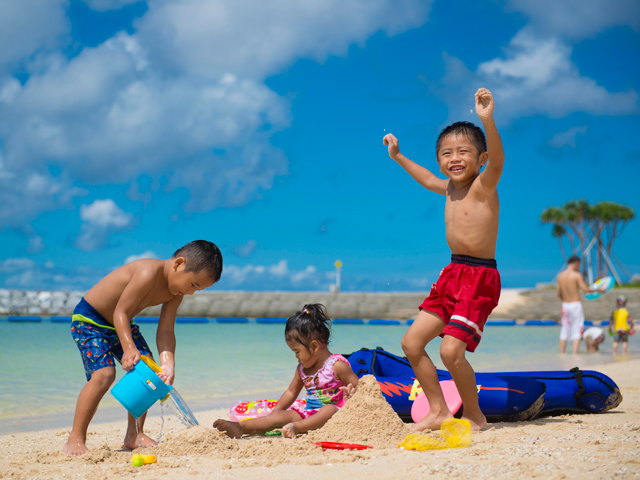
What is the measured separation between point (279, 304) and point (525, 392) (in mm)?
20046

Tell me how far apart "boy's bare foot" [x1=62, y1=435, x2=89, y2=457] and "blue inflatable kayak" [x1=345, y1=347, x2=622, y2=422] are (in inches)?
77.4

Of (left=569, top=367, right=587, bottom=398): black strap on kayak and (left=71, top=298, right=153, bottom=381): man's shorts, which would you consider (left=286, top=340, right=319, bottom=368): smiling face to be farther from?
(left=569, top=367, right=587, bottom=398): black strap on kayak

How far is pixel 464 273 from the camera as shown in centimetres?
354

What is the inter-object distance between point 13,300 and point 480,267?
24.9 m

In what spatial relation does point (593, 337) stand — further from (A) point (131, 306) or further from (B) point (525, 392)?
(A) point (131, 306)

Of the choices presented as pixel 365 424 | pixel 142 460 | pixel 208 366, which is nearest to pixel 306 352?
pixel 365 424

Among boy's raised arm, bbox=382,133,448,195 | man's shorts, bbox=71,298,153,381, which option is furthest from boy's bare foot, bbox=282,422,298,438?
boy's raised arm, bbox=382,133,448,195

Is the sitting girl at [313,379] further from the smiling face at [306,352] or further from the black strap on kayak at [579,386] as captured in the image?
the black strap on kayak at [579,386]

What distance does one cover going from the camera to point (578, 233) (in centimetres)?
4638

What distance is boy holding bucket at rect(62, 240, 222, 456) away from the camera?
315 centimetres

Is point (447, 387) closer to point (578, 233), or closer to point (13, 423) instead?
point (13, 423)

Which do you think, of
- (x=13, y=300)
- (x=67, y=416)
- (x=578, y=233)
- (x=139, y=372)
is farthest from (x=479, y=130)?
(x=578, y=233)

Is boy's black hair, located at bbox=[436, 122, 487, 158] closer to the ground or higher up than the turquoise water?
higher up

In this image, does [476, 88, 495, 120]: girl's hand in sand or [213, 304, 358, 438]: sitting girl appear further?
[213, 304, 358, 438]: sitting girl
